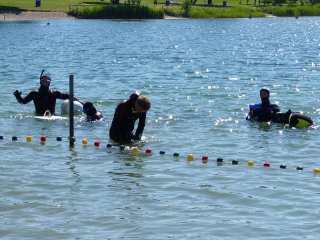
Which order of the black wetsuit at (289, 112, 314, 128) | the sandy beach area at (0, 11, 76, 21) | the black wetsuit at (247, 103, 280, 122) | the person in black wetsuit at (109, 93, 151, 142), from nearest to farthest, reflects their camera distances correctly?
the person in black wetsuit at (109, 93, 151, 142) < the black wetsuit at (289, 112, 314, 128) < the black wetsuit at (247, 103, 280, 122) < the sandy beach area at (0, 11, 76, 21)

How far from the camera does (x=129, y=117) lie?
46.0ft

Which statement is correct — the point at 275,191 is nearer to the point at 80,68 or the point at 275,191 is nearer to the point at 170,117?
the point at 170,117

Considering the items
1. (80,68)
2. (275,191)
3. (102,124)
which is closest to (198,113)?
(102,124)

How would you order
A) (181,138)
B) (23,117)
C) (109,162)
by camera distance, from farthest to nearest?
(23,117) → (181,138) → (109,162)

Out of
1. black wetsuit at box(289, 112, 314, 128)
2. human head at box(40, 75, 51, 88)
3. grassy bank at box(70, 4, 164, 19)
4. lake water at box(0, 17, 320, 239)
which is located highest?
grassy bank at box(70, 4, 164, 19)

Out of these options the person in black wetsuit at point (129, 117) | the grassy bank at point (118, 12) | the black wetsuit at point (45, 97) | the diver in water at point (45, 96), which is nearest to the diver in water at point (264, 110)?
the person in black wetsuit at point (129, 117)

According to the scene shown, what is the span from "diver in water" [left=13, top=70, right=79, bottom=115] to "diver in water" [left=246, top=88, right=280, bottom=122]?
420 centimetres

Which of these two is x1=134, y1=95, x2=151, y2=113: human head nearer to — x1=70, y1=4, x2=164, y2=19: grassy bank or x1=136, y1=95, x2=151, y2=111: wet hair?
x1=136, y1=95, x2=151, y2=111: wet hair

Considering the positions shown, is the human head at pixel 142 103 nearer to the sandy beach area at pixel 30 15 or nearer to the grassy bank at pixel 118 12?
the sandy beach area at pixel 30 15

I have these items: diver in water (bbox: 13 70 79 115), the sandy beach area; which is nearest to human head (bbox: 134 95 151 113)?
diver in water (bbox: 13 70 79 115)

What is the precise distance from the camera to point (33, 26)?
64938mm

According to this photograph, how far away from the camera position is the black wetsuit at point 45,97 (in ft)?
59.1

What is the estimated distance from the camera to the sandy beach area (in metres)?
73.4

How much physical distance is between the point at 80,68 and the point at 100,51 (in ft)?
33.8
